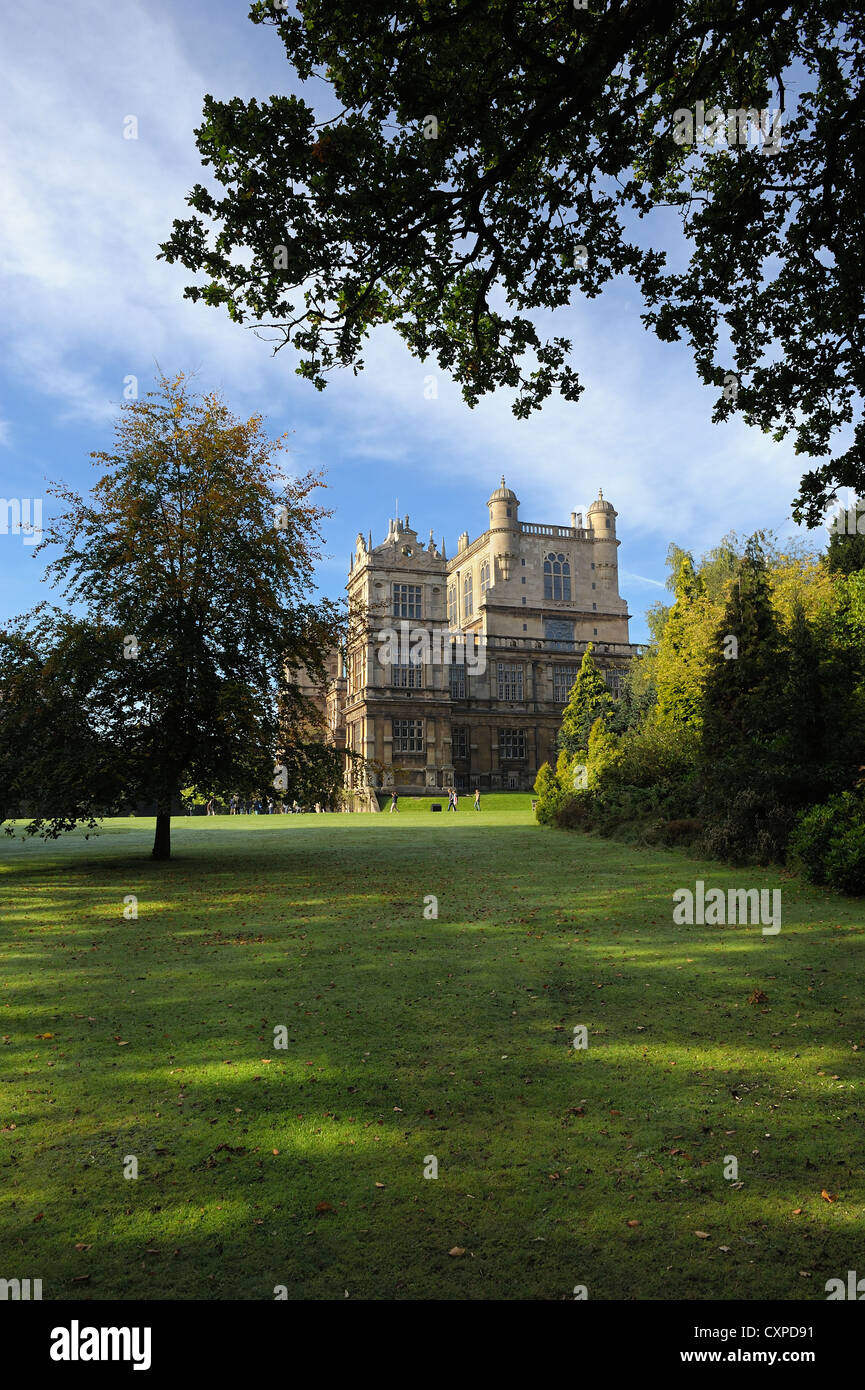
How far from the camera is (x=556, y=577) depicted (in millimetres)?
71938

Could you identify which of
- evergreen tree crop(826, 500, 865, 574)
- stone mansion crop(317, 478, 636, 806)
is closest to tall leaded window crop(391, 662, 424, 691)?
stone mansion crop(317, 478, 636, 806)

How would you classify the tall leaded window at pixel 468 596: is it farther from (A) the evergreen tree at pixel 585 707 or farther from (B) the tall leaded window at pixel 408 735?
(A) the evergreen tree at pixel 585 707

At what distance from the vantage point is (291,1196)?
13.9 ft

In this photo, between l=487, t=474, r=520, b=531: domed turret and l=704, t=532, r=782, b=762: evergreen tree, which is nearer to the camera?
l=704, t=532, r=782, b=762: evergreen tree

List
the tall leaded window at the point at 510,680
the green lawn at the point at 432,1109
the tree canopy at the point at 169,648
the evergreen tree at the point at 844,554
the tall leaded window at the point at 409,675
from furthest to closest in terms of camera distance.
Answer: the tall leaded window at the point at 510,680 < the tall leaded window at the point at 409,675 < the evergreen tree at the point at 844,554 < the tree canopy at the point at 169,648 < the green lawn at the point at 432,1109

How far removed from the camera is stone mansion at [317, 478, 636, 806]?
59406 mm

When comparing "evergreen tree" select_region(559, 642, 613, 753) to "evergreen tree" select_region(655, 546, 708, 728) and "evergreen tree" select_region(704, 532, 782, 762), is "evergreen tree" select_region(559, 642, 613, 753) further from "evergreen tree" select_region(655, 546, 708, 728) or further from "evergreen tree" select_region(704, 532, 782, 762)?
"evergreen tree" select_region(704, 532, 782, 762)

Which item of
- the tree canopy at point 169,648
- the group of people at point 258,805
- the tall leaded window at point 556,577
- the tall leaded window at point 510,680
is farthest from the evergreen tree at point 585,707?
the tall leaded window at point 556,577

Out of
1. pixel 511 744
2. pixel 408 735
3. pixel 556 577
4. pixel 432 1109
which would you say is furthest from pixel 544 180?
pixel 556 577

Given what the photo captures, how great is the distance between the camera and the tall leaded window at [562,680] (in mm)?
66625

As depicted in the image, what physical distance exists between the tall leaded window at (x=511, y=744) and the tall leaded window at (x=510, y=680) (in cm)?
323

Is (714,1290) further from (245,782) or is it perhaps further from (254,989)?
(245,782)

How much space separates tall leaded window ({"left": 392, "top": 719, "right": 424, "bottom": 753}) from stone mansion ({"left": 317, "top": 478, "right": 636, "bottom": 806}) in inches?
3.1
